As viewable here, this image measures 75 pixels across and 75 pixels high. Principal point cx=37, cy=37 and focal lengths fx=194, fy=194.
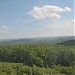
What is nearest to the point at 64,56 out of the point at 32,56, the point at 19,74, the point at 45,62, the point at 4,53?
the point at 45,62

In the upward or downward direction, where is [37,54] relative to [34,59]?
upward

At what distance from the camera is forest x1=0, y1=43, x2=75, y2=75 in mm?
5246

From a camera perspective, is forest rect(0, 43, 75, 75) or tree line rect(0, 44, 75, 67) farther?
tree line rect(0, 44, 75, 67)

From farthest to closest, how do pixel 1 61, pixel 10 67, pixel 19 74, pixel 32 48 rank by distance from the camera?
pixel 32 48, pixel 1 61, pixel 10 67, pixel 19 74

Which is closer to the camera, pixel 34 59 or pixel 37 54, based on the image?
pixel 34 59

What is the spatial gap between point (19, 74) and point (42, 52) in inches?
50.5

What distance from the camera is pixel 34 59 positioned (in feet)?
19.3

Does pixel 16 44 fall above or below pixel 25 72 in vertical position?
above

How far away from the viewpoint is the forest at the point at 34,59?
17.2 ft

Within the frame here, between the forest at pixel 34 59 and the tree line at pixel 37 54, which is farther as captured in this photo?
the tree line at pixel 37 54

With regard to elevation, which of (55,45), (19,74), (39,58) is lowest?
(19,74)

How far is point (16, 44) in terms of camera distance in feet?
18.6

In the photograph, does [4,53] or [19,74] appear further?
[4,53]

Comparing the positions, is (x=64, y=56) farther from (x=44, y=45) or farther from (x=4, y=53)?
(x=4, y=53)
